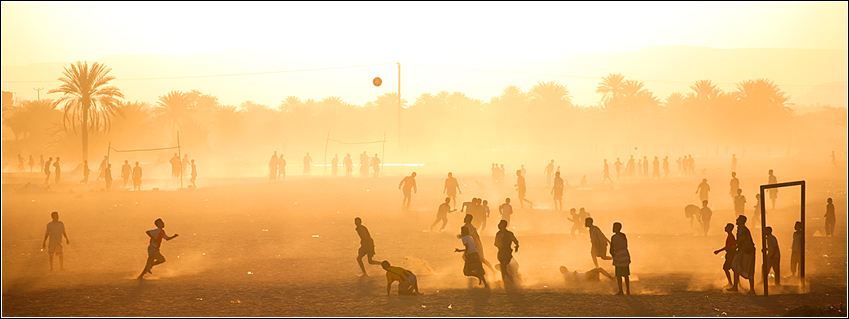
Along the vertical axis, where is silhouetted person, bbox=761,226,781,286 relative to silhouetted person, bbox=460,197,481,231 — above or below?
below

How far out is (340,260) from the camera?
15.7m

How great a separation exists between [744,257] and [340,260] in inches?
331

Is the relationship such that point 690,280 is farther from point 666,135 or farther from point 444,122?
point 666,135

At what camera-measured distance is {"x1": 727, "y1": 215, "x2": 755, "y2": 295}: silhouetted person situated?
12.1 metres

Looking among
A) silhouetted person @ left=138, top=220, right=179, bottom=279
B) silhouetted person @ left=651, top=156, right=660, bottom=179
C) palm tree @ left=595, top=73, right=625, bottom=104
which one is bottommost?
silhouetted person @ left=138, top=220, right=179, bottom=279

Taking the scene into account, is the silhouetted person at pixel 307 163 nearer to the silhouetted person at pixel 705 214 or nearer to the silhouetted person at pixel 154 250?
the silhouetted person at pixel 705 214

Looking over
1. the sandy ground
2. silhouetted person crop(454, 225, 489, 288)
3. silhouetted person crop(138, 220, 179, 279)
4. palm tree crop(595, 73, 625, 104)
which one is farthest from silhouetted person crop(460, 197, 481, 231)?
palm tree crop(595, 73, 625, 104)

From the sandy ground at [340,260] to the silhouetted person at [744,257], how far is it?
0.43m

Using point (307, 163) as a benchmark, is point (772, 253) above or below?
below

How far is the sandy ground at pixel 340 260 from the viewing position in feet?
37.4

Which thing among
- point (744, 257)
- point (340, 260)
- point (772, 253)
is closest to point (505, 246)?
point (744, 257)

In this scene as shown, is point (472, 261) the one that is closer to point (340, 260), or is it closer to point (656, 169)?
point (340, 260)

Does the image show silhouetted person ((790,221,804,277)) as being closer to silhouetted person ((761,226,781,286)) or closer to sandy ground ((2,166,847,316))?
sandy ground ((2,166,847,316))

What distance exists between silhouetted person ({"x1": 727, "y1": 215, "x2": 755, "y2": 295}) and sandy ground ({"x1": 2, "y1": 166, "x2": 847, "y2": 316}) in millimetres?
433
